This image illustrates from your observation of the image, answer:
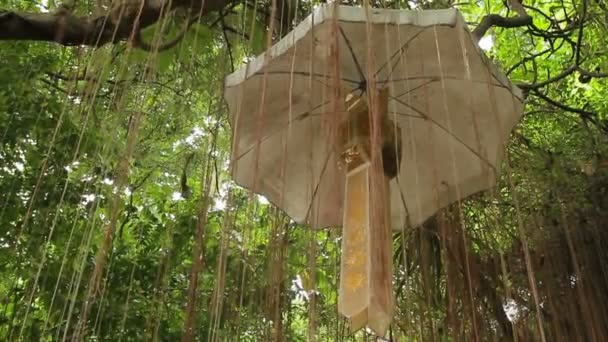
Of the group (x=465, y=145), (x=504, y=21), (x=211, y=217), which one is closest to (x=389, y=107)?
(x=465, y=145)

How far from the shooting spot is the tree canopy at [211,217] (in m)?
1.62

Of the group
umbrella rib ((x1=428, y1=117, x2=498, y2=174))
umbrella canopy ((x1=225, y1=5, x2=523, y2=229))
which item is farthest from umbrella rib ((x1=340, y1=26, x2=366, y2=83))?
umbrella rib ((x1=428, y1=117, x2=498, y2=174))

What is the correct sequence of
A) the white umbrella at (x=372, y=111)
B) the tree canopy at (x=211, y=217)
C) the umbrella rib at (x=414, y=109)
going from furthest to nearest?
the tree canopy at (x=211, y=217), the umbrella rib at (x=414, y=109), the white umbrella at (x=372, y=111)

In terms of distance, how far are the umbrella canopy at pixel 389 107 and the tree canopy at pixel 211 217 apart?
6.7 inches

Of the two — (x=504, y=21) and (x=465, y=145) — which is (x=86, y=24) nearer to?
(x=465, y=145)

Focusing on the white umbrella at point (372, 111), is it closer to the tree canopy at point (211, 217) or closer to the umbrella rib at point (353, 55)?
the umbrella rib at point (353, 55)

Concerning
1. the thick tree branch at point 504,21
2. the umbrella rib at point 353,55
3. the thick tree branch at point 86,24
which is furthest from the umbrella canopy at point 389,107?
the thick tree branch at point 504,21

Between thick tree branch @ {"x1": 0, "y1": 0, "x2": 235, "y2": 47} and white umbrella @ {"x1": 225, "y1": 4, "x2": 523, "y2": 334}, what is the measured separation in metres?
0.30

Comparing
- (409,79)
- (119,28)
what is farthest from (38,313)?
(409,79)

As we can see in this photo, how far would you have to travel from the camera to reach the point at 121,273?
193 centimetres

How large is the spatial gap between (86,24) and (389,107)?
59 centimetres

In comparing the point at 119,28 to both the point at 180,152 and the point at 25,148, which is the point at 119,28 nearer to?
the point at 25,148

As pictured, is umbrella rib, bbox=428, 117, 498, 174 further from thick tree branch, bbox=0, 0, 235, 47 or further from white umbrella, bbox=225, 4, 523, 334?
thick tree branch, bbox=0, 0, 235, 47

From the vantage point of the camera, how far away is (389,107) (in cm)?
123
